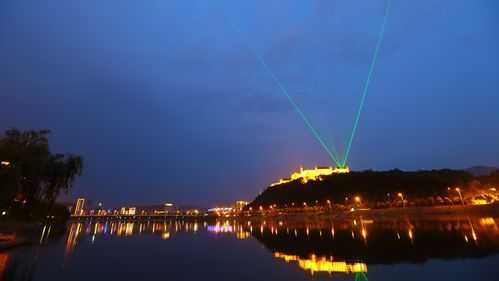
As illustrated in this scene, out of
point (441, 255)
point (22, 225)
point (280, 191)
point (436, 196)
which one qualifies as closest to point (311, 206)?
point (280, 191)

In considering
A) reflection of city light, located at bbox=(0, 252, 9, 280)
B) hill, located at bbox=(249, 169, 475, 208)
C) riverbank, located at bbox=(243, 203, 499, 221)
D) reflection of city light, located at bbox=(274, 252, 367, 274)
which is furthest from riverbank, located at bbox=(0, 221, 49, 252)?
hill, located at bbox=(249, 169, 475, 208)

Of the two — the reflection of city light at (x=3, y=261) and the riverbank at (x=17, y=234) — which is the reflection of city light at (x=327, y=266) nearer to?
the reflection of city light at (x=3, y=261)

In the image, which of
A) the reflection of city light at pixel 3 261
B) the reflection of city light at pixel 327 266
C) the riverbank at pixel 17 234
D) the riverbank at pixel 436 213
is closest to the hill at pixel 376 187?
the riverbank at pixel 436 213

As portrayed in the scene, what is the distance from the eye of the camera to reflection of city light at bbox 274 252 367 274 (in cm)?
1270

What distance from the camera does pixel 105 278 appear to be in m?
12.4

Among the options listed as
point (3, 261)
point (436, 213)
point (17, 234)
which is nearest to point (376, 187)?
point (436, 213)

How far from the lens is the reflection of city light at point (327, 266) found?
41.7ft

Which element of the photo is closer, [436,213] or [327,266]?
[327,266]

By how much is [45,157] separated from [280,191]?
122m

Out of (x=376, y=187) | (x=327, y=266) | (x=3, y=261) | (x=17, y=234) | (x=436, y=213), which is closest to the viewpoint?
(x=327, y=266)

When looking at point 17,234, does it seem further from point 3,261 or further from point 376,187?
point 376,187

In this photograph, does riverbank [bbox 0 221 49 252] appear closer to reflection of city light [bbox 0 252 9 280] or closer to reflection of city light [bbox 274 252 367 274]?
reflection of city light [bbox 0 252 9 280]

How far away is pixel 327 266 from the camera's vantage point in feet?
44.7

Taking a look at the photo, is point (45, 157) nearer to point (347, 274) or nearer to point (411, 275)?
point (347, 274)
